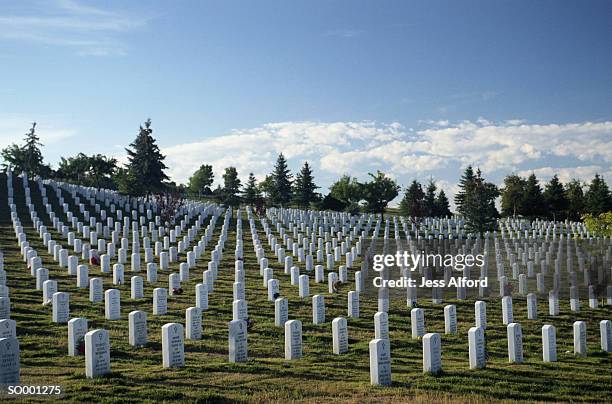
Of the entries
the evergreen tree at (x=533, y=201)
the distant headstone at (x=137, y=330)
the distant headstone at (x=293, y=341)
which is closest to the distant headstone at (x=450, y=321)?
the distant headstone at (x=293, y=341)

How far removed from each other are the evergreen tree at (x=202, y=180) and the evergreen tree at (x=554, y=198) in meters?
46.1

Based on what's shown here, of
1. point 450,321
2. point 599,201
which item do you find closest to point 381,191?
point 599,201

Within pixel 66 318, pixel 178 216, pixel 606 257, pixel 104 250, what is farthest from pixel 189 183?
pixel 66 318

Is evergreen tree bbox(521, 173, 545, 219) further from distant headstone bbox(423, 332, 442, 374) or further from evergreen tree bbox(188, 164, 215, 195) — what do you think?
A: distant headstone bbox(423, 332, 442, 374)

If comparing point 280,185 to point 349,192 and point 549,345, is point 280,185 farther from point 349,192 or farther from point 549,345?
point 549,345

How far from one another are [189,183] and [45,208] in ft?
166

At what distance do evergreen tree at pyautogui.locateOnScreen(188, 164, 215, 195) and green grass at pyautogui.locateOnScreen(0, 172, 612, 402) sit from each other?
68.3 m

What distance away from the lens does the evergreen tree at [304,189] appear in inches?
2874

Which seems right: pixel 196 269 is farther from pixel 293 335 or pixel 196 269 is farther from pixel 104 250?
pixel 293 335

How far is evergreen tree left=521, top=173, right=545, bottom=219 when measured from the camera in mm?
67312

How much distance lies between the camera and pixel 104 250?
29.3 meters

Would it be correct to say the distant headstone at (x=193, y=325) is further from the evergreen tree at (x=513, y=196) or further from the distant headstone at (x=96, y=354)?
the evergreen tree at (x=513, y=196)

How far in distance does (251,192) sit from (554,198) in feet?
114

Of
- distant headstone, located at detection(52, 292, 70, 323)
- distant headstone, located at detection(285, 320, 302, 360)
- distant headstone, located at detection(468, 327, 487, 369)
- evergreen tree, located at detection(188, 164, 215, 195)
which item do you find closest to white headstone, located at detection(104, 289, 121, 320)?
distant headstone, located at detection(52, 292, 70, 323)
